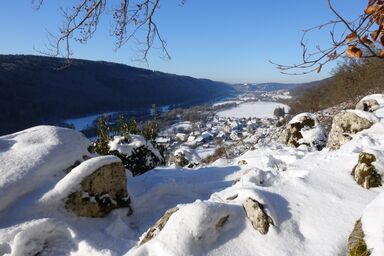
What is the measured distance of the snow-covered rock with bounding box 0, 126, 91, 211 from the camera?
195 inches

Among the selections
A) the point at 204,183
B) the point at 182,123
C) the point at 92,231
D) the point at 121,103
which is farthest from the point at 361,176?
the point at 121,103

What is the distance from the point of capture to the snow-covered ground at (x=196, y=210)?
3.70 m

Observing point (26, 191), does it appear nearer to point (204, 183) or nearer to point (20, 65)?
point (204, 183)

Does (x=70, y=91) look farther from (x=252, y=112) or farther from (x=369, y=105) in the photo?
(x=369, y=105)

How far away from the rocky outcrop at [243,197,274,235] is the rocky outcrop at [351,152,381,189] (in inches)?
67.0

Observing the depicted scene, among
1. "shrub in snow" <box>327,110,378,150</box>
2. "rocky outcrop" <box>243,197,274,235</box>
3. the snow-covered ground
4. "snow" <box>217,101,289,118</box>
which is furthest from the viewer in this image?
"snow" <box>217,101,289,118</box>

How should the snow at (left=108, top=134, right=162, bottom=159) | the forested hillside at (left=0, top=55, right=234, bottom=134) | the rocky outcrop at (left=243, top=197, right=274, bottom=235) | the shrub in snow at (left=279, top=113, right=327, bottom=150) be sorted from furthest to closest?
the forested hillside at (left=0, top=55, right=234, bottom=134) → the shrub in snow at (left=279, top=113, right=327, bottom=150) → the snow at (left=108, top=134, right=162, bottom=159) → the rocky outcrop at (left=243, top=197, right=274, bottom=235)

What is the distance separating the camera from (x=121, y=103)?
112438 millimetres

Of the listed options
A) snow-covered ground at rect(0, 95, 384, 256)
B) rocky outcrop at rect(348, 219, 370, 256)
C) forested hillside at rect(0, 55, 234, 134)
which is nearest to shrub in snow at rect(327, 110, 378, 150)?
snow-covered ground at rect(0, 95, 384, 256)

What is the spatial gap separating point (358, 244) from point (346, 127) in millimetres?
5519

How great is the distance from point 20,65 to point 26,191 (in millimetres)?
98217

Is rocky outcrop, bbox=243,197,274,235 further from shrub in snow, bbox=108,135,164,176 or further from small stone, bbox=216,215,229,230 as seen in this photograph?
shrub in snow, bbox=108,135,164,176

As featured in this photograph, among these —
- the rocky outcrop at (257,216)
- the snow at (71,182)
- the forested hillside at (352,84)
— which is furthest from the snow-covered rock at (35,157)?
the forested hillside at (352,84)

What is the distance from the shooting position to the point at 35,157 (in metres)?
5.41
